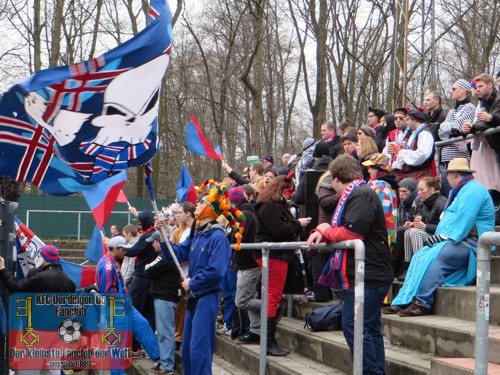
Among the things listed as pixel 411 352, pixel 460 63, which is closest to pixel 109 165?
pixel 411 352

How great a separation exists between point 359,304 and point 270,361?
246cm

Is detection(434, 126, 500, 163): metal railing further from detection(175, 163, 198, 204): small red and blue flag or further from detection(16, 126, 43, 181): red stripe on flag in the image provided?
detection(16, 126, 43, 181): red stripe on flag

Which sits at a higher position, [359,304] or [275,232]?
[275,232]

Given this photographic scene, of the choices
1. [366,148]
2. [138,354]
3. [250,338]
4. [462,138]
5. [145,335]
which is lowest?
[138,354]

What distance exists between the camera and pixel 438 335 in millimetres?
6719

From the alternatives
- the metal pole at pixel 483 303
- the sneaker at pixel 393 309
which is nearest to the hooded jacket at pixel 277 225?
the sneaker at pixel 393 309

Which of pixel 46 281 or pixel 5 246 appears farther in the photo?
pixel 46 281

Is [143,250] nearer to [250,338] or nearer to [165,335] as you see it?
[165,335]

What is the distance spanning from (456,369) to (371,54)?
27.1 metres

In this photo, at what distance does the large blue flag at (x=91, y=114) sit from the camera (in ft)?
20.8

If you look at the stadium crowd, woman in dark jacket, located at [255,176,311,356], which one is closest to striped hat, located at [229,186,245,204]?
the stadium crowd

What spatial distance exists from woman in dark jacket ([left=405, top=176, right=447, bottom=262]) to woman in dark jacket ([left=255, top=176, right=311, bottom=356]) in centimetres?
125

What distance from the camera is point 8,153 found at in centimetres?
709

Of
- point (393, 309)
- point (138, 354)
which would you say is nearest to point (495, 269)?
point (393, 309)
